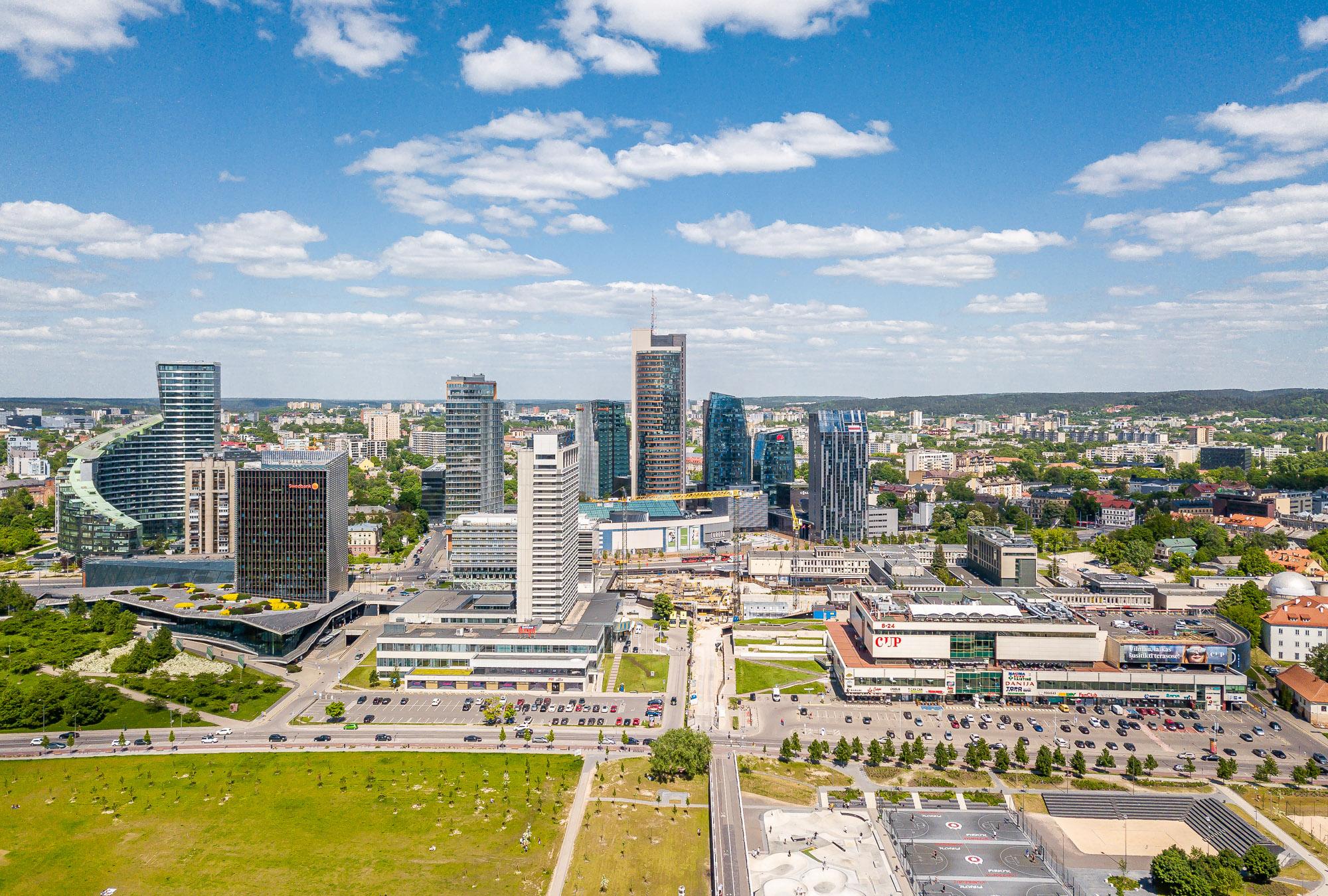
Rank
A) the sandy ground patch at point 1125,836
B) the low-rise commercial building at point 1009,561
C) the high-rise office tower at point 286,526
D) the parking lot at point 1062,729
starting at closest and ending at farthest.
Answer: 1. the sandy ground patch at point 1125,836
2. the parking lot at point 1062,729
3. the high-rise office tower at point 286,526
4. the low-rise commercial building at point 1009,561

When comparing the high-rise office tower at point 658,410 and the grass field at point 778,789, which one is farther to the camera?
the high-rise office tower at point 658,410

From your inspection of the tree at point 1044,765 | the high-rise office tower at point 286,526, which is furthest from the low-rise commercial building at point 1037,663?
the high-rise office tower at point 286,526

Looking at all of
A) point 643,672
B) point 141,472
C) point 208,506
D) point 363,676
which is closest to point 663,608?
point 643,672

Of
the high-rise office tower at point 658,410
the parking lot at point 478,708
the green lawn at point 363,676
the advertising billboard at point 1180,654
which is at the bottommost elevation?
the parking lot at point 478,708

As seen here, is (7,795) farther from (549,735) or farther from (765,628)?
(765,628)

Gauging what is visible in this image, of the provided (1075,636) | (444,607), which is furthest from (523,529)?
(1075,636)

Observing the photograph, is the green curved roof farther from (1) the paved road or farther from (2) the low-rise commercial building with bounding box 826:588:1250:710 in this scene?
(2) the low-rise commercial building with bounding box 826:588:1250:710

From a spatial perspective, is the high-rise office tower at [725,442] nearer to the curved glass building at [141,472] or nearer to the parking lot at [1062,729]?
the curved glass building at [141,472]
